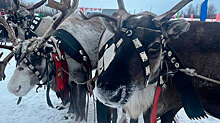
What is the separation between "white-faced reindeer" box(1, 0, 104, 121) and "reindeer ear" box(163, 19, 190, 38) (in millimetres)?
1637

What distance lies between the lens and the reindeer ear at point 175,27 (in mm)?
Answer: 1653

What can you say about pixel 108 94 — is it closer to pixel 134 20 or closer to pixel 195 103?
pixel 134 20

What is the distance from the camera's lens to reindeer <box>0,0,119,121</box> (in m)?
2.65

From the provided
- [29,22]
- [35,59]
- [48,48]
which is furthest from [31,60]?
[29,22]

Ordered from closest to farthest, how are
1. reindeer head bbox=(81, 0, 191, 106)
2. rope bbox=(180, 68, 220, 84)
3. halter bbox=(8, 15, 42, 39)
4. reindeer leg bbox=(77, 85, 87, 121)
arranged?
1. reindeer head bbox=(81, 0, 191, 106)
2. rope bbox=(180, 68, 220, 84)
3. reindeer leg bbox=(77, 85, 87, 121)
4. halter bbox=(8, 15, 42, 39)

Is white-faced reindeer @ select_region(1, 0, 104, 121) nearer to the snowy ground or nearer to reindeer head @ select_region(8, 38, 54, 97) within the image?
reindeer head @ select_region(8, 38, 54, 97)

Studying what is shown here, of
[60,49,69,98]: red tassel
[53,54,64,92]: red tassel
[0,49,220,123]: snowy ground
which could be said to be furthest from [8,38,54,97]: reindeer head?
[0,49,220,123]: snowy ground

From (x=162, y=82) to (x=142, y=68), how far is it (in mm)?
472

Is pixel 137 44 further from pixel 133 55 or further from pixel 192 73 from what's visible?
pixel 192 73

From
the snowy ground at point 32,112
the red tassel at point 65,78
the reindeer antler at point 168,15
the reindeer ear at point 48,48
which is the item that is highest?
the reindeer antler at point 168,15

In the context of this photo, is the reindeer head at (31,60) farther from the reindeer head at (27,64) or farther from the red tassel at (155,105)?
the red tassel at (155,105)

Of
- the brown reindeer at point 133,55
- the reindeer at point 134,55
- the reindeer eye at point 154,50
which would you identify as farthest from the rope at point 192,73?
the reindeer eye at point 154,50

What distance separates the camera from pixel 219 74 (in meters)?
1.90

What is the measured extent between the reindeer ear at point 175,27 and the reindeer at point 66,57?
5.39 feet
